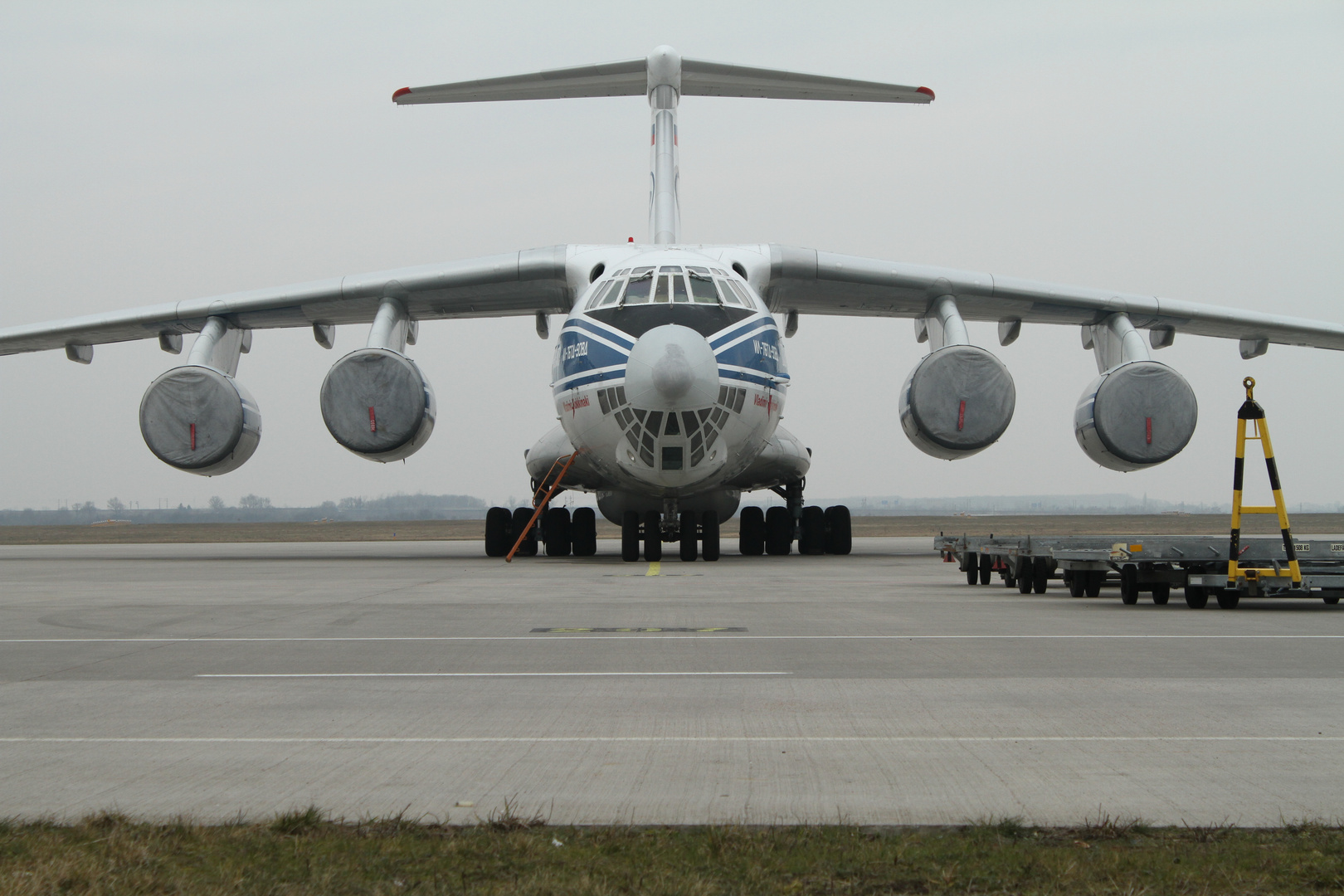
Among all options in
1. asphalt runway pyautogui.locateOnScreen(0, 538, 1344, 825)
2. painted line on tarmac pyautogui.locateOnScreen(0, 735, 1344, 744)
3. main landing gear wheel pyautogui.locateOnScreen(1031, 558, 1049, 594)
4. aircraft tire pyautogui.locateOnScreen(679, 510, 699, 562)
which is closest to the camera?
asphalt runway pyautogui.locateOnScreen(0, 538, 1344, 825)

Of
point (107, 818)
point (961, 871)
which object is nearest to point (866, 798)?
point (961, 871)

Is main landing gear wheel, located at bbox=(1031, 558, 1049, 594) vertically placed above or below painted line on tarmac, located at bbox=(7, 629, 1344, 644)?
above

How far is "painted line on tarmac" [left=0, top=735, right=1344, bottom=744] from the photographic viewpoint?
4.88m

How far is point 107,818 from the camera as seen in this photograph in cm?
368

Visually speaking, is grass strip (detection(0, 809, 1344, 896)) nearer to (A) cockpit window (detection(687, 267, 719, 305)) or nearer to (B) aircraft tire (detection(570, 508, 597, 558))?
(A) cockpit window (detection(687, 267, 719, 305))

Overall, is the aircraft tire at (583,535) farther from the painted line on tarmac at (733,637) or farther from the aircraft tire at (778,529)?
the painted line on tarmac at (733,637)

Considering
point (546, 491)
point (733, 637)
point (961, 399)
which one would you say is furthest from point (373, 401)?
point (733, 637)

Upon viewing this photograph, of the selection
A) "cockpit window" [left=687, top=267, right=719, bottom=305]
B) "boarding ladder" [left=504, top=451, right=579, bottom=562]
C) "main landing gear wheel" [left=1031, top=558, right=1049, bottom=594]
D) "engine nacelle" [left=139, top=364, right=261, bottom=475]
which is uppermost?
"cockpit window" [left=687, top=267, right=719, bottom=305]

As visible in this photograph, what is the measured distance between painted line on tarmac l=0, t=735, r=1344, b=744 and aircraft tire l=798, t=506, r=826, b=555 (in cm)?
1726

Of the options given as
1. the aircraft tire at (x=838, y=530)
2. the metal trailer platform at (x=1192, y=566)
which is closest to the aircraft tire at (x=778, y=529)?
the aircraft tire at (x=838, y=530)

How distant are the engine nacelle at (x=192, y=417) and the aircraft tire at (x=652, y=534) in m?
6.13

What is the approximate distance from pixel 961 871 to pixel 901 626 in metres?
5.98

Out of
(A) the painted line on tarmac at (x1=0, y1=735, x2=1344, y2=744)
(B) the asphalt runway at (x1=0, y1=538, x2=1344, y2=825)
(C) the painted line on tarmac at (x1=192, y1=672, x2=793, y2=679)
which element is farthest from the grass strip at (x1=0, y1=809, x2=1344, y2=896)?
(C) the painted line on tarmac at (x1=192, y1=672, x2=793, y2=679)

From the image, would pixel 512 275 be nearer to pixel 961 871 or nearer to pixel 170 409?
pixel 170 409
